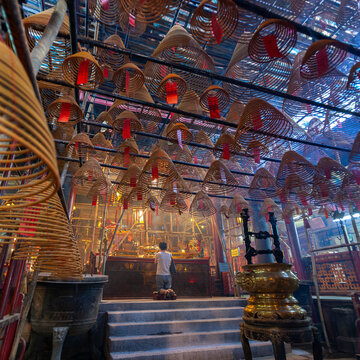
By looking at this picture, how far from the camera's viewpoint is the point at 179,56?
173 inches

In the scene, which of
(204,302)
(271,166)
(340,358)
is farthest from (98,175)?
(340,358)

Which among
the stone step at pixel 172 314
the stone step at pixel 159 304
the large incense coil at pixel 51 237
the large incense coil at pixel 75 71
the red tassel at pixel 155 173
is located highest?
the large incense coil at pixel 75 71

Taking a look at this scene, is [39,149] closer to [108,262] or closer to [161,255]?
[161,255]

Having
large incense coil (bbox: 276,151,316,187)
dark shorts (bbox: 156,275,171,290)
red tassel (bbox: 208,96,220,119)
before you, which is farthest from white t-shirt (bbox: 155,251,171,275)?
red tassel (bbox: 208,96,220,119)

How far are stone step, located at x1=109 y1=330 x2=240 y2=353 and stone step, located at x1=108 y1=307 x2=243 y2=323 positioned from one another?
0.51 metres

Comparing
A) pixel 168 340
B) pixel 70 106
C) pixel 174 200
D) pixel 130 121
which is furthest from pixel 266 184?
pixel 70 106

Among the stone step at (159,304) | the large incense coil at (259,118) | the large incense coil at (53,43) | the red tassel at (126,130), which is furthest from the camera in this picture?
the stone step at (159,304)

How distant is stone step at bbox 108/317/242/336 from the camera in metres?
4.02

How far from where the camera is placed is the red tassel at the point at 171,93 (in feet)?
9.27

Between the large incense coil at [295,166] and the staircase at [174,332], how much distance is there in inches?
121

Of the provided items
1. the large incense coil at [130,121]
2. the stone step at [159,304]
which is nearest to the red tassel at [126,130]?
the large incense coil at [130,121]

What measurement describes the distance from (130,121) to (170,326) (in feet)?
12.3

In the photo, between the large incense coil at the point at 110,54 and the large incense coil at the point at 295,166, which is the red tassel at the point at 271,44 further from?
the large incense coil at the point at 295,166

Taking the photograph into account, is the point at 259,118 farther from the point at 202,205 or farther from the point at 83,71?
the point at 202,205
